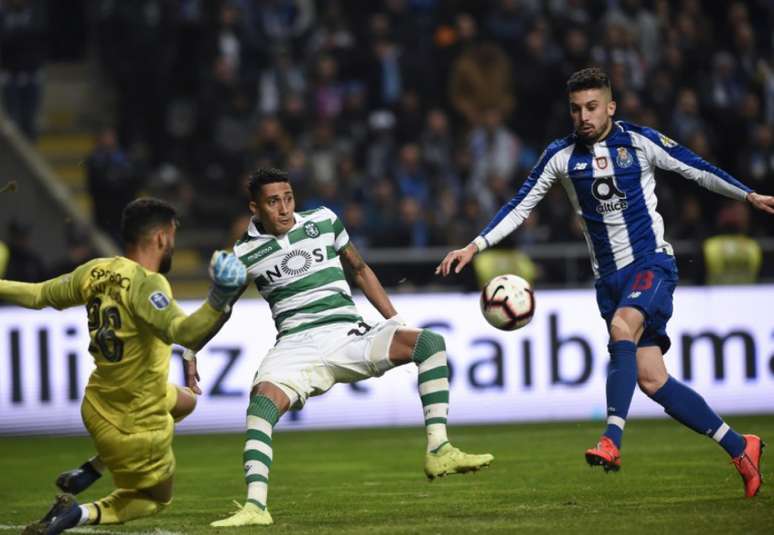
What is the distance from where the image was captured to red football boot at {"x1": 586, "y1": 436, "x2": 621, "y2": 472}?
7.94m

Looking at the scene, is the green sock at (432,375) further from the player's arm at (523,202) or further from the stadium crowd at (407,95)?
the stadium crowd at (407,95)

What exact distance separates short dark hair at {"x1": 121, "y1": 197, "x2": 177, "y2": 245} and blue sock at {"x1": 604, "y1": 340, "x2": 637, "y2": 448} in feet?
8.57

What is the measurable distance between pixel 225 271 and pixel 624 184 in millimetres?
3039

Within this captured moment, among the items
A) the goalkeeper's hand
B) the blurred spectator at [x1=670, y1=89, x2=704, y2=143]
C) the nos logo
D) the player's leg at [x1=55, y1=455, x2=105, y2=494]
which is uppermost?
the blurred spectator at [x1=670, y1=89, x2=704, y2=143]

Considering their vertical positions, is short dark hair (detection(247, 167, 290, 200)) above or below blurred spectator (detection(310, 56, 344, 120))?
below

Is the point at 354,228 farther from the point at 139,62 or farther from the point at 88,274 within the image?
the point at 88,274

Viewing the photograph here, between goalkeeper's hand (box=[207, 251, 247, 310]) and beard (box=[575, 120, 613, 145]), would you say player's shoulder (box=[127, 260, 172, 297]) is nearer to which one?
goalkeeper's hand (box=[207, 251, 247, 310])

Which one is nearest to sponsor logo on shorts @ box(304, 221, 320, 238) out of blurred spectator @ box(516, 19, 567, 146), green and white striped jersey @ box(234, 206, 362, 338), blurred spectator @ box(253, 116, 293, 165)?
green and white striped jersey @ box(234, 206, 362, 338)

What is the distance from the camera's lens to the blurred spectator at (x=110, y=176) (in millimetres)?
17312

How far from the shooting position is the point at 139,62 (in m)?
19.2

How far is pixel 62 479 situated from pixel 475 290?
26.7 ft

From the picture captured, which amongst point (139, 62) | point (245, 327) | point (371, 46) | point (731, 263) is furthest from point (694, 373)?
point (139, 62)

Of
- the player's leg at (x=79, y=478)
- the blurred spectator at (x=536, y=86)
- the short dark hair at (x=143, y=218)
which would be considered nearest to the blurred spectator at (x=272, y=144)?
the blurred spectator at (x=536, y=86)

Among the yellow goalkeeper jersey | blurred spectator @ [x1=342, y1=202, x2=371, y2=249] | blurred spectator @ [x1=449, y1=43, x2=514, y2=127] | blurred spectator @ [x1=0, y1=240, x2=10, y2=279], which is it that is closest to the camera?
the yellow goalkeeper jersey
